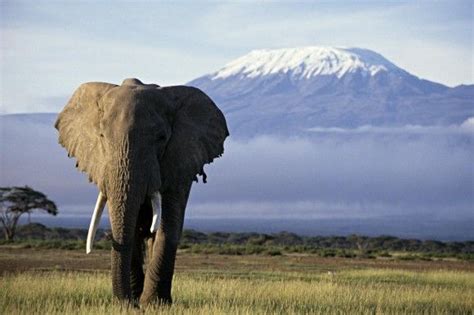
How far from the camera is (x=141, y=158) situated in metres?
13.5

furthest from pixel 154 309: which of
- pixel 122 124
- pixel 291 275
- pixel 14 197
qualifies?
pixel 14 197

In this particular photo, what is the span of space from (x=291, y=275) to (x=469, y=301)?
9.76 metres

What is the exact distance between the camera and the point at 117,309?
1302cm

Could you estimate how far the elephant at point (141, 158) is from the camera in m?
13.4

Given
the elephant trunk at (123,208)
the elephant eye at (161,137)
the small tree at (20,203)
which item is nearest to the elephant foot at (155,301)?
the elephant trunk at (123,208)

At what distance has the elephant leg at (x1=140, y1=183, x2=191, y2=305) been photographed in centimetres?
1462

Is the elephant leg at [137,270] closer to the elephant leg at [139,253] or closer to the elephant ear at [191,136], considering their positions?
the elephant leg at [139,253]

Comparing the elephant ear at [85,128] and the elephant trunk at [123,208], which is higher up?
the elephant ear at [85,128]

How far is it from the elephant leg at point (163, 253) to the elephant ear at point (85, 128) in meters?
1.16

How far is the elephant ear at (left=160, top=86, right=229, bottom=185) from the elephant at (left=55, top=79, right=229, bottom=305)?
→ 14 millimetres

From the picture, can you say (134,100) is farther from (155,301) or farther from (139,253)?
(155,301)

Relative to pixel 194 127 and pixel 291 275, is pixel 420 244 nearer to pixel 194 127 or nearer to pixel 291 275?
pixel 291 275

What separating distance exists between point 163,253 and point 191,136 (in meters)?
1.76

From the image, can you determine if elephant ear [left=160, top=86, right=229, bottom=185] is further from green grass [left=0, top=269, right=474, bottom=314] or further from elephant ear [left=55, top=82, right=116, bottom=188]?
green grass [left=0, top=269, right=474, bottom=314]
